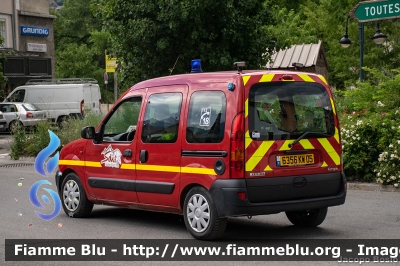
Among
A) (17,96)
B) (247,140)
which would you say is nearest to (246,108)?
(247,140)

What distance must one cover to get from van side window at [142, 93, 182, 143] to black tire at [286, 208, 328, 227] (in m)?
1.84

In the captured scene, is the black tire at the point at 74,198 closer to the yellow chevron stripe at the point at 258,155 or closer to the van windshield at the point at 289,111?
the yellow chevron stripe at the point at 258,155

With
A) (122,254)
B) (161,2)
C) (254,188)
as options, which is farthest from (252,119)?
(161,2)

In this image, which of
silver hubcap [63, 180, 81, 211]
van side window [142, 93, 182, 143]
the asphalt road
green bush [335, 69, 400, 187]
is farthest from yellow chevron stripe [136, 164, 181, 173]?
green bush [335, 69, 400, 187]

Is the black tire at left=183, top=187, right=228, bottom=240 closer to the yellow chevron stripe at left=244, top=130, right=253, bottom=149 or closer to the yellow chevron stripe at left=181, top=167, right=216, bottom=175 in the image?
the yellow chevron stripe at left=181, top=167, right=216, bottom=175

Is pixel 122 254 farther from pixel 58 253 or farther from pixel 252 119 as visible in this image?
pixel 252 119

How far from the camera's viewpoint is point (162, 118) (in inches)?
363

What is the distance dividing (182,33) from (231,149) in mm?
14148

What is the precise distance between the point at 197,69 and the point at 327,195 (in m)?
2.47

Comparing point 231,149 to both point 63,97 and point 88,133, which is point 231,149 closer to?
point 88,133

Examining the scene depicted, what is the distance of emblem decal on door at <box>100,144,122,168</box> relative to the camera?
9805 mm

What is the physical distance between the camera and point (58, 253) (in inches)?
317

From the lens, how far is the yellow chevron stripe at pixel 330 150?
8880mm

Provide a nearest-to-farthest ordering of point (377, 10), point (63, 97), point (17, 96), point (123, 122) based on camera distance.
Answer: point (123, 122) < point (377, 10) < point (63, 97) < point (17, 96)
